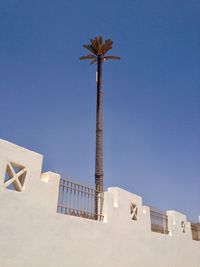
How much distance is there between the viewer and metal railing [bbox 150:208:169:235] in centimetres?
1239

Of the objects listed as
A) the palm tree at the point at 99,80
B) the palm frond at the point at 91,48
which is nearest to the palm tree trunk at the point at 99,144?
the palm tree at the point at 99,80

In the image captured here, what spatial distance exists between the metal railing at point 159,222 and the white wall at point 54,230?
1201 millimetres

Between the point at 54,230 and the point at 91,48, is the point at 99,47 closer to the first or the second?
the point at 91,48

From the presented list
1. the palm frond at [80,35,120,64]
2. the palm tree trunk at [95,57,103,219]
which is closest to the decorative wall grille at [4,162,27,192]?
the palm tree trunk at [95,57,103,219]

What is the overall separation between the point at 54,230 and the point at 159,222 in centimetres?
744

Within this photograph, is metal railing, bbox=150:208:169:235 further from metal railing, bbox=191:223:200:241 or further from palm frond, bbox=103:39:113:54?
palm frond, bbox=103:39:113:54

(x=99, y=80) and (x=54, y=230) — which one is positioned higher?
(x=99, y=80)

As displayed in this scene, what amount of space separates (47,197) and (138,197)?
5.37 metres

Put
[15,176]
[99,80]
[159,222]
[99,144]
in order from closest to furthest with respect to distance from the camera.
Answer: [15,176], [159,222], [99,144], [99,80]

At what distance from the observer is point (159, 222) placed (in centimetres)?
1304

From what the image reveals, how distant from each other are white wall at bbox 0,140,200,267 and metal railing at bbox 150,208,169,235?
47.3 inches

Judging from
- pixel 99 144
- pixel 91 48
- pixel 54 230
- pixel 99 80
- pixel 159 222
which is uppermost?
pixel 91 48

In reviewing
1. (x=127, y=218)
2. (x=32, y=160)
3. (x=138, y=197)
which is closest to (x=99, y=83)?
(x=138, y=197)

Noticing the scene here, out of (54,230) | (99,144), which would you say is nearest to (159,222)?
(99,144)
